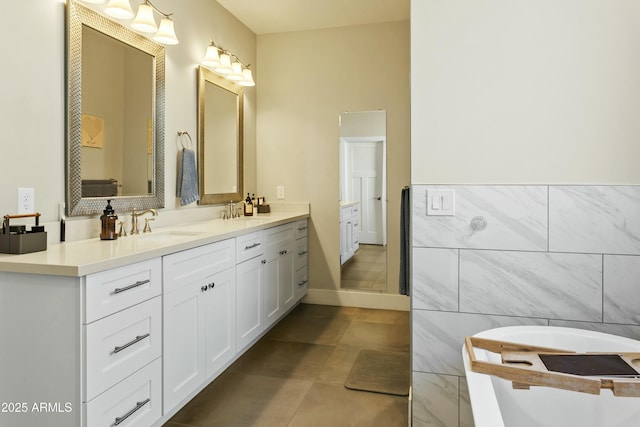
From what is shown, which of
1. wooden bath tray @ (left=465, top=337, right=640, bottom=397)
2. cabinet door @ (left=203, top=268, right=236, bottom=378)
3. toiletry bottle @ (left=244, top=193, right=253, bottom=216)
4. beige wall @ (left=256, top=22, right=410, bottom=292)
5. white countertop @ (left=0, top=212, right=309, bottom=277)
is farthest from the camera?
beige wall @ (left=256, top=22, right=410, bottom=292)

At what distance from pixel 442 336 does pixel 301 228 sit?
229 cm

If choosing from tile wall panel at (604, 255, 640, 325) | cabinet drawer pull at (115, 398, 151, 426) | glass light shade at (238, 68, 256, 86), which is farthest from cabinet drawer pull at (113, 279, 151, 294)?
glass light shade at (238, 68, 256, 86)

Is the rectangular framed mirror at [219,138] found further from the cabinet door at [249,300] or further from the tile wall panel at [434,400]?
the tile wall panel at [434,400]

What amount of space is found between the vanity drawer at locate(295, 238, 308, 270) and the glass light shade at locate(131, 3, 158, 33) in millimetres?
2129

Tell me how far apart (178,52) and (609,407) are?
304 centimetres

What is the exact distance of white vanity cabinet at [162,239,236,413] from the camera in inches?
77.6

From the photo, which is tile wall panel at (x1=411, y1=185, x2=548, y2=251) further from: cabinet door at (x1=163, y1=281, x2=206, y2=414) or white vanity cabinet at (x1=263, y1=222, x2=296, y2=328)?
white vanity cabinet at (x1=263, y1=222, x2=296, y2=328)

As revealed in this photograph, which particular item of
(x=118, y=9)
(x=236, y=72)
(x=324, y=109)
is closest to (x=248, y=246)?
(x=118, y=9)

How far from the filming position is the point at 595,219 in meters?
1.71

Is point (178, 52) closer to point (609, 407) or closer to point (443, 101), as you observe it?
point (443, 101)

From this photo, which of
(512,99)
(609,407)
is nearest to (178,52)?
(512,99)

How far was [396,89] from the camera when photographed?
3982 mm

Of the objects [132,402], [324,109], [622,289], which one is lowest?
[132,402]

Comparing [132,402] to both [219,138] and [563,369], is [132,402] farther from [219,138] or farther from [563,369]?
[219,138]
